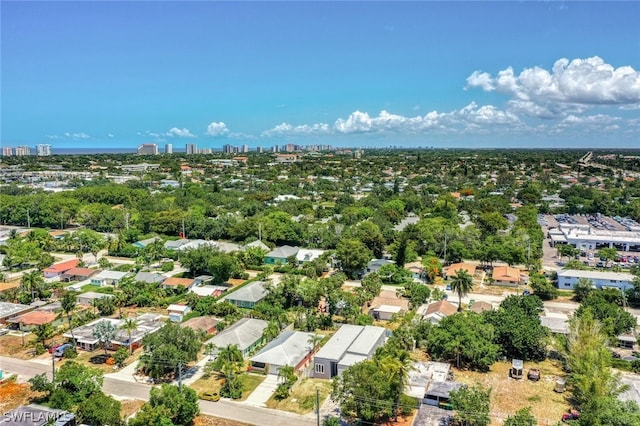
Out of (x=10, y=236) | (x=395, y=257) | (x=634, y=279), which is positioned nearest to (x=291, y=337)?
(x=395, y=257)

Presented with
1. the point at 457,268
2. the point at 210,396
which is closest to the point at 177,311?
the point at 210,396

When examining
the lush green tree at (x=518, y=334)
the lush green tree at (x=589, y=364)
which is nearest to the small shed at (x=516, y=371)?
the lush green tree at (x=518, y=334)

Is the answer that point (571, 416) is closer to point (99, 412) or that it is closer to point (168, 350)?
point (168, 350)

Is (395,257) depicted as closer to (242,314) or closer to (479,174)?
(242,314)

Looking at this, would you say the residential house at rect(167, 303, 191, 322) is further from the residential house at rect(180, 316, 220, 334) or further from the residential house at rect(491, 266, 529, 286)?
the residential house at rect(491, 266, 529, 286)

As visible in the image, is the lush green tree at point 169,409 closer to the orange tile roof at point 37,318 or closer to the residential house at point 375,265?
the orange tile roof at point 37,318
